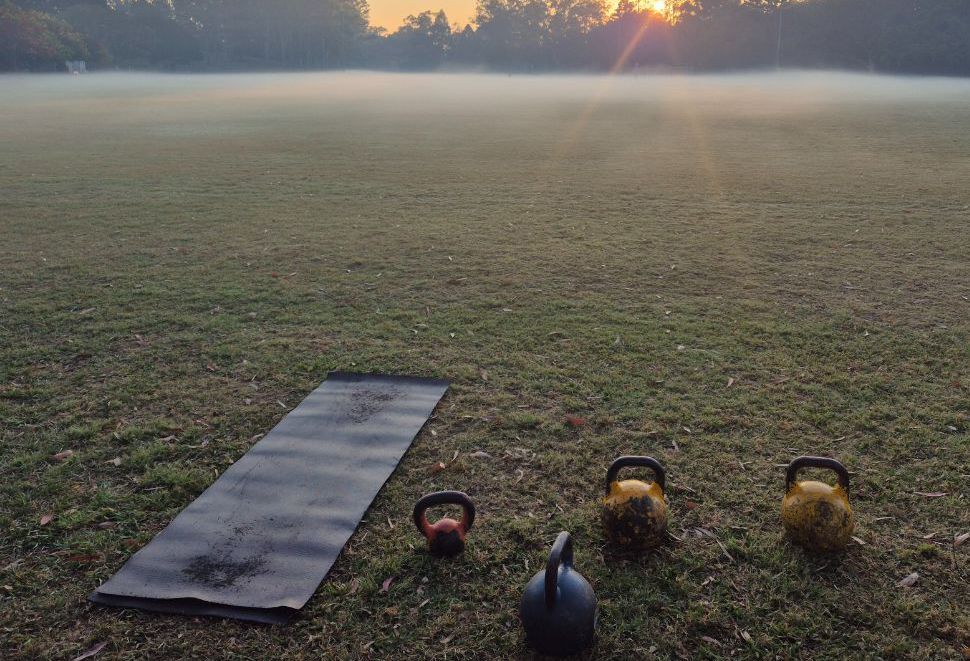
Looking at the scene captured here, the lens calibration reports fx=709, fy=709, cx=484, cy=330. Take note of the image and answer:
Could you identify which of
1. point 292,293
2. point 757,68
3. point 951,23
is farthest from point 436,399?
point 757,68

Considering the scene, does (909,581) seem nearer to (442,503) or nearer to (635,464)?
(635,464)

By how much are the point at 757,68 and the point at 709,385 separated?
294 feet

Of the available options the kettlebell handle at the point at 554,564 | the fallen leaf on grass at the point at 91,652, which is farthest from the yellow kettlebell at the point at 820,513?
the fallen leaf on grass at the point at 91,652

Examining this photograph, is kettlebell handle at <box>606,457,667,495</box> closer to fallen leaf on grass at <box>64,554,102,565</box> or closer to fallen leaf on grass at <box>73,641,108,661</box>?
fallen leaf on grass at <box>73,641,108,661</box>

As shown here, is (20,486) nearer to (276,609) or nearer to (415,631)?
(276,609)

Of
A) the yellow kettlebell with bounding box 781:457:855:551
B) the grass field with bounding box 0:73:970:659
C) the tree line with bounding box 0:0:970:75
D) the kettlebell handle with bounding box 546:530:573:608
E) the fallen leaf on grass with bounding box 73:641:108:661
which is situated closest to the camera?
the kettlebell handle with bounding box 546:530:573:608

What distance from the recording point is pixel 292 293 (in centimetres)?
845

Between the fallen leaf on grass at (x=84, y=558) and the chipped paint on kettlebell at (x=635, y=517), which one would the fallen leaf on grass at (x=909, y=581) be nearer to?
the chipped paint on kettlebell at (x=635, y=517)

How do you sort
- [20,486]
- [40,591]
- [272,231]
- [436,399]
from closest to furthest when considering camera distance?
[40,591] < [20,486] < [436,399] < [272,231]

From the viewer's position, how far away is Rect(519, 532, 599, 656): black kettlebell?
10.4 feet

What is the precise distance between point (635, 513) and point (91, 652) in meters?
2.76

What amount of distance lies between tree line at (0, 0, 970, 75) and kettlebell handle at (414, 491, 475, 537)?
81721mm

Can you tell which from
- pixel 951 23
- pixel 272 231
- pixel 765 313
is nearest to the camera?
pixel 765 313

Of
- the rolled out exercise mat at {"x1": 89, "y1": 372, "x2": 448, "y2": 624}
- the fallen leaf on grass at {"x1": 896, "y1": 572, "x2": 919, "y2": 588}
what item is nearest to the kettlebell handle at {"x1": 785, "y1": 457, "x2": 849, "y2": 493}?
the fallen leaf on grass at {"x1": 896, "y1": 572, "x2": 919, "y2": 588}
